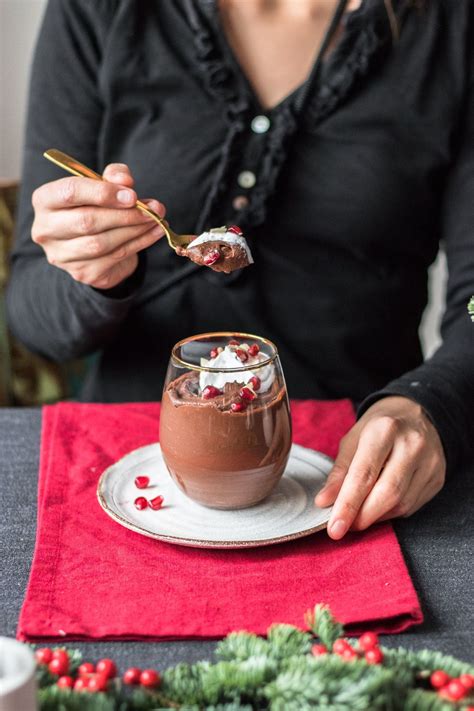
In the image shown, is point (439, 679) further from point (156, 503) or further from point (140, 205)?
point (140, 205)

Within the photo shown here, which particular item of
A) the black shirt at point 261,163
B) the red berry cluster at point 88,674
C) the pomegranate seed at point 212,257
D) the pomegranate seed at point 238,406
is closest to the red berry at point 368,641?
the red berry cluster at point 88,674

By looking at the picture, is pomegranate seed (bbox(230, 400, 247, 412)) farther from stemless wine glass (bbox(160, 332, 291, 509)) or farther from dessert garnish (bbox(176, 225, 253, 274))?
dessert garnish (bbox(176, 225, 253, 274))

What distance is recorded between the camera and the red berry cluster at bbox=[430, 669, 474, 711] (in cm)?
66

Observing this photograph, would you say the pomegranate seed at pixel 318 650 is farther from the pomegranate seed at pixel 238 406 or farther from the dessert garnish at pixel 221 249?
the dessert garnish at pixel 221 249

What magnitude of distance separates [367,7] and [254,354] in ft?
2.56

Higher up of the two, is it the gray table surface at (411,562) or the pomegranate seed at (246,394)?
the pomegranate seed at (246,394)

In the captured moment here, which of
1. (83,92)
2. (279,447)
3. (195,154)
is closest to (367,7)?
(195,154)

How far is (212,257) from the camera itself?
108 cm

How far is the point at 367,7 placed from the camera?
58.6 inches

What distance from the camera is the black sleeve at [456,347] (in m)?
1.11

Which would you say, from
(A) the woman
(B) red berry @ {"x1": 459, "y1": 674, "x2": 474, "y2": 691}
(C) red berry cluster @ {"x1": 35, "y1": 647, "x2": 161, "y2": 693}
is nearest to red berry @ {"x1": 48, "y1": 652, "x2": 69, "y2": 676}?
(C) red berry cluster @ {"x1": 35, "y1": 647, "x2": 161, "y2": 693}

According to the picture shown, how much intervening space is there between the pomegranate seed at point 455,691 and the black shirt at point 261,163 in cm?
80

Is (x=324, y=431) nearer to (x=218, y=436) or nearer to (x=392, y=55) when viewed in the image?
(x=218, y=436)

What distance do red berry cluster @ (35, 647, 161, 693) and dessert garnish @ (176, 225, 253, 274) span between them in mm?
521
